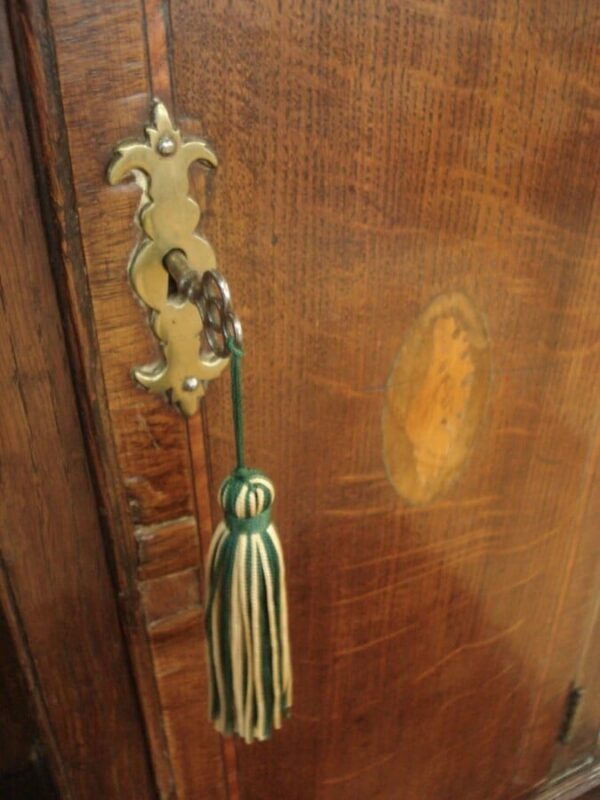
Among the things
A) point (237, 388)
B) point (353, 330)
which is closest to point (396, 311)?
point (353, 330)

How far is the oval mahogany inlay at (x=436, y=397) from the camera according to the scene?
54 centimetres

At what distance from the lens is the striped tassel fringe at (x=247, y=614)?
418 millimetres

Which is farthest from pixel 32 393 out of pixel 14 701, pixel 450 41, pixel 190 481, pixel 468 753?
pixel 468 753

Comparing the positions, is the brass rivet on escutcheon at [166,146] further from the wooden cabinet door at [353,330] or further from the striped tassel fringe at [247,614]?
the striped tassel fringe at [247,614]

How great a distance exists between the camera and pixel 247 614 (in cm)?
45

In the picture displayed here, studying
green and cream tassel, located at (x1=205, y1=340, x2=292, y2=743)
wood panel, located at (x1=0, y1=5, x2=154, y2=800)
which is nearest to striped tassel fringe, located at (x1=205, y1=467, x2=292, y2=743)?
green and cream tassel, located at (x1=205, y1=340, x2=292, y2=743)

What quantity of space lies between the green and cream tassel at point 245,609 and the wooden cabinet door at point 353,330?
0.07 metres

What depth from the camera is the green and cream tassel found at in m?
0.41

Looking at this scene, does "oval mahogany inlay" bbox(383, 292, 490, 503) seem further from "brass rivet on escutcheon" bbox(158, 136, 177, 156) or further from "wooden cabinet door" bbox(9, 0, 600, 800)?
"brass rivet on escutcheon" bbox(158, 136, 177, 156)

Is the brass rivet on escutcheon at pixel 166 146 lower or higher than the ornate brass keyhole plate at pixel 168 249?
higher

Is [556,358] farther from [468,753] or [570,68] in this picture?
[468,753]

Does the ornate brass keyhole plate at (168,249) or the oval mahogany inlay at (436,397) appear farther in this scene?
the oval mahogany inlay at (436,397)

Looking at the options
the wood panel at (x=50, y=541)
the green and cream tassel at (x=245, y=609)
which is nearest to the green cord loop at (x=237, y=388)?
the green and cream tassel at (x=245, y=609)

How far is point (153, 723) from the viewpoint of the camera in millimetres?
584
